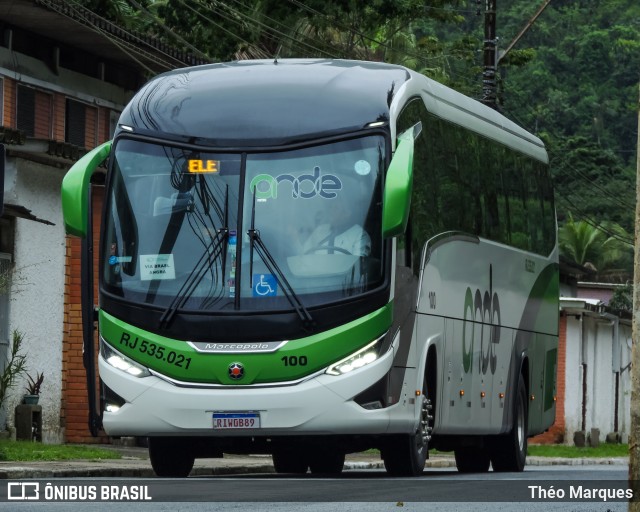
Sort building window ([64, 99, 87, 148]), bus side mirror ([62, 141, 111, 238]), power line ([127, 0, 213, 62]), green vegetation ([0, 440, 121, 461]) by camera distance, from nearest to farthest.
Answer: bus side mirror ([62, 141, 111, 238]) < green vegetation ([0, 440, 121, 461]) < power line ([127, 0, 213, 62]) < building window ([64, 99, 87, 148])

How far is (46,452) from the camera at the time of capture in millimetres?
22438

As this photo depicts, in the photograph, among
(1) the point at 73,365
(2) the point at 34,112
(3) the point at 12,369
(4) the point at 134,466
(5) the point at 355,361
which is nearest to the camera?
(5) the point at 355,361

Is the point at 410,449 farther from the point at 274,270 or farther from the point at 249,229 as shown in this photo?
the point at 249,229

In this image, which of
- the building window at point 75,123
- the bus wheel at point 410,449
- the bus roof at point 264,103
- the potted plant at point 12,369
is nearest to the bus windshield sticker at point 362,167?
the bus roof at point 264,103

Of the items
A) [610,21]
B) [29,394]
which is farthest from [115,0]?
[610,21]

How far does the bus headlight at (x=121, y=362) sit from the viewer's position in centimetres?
1653

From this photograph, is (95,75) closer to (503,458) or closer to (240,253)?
(503,458)

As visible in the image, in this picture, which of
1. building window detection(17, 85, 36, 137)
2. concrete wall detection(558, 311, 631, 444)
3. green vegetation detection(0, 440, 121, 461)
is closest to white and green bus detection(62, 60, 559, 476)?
green vegetation detection(0, 440, 121, 461)

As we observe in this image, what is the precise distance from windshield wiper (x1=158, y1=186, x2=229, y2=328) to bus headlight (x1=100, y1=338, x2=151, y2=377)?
45cm

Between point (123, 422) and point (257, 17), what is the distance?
18646 millimetres

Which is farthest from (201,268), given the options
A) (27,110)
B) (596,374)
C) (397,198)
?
(596,374)

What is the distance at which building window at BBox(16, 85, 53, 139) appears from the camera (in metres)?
28.3

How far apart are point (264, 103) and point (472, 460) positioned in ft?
25.2

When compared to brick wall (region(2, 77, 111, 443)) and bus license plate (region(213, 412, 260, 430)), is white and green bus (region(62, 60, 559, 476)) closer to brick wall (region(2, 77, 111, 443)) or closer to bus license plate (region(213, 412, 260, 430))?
bus license plate (region(213, 412, 260, 430))
